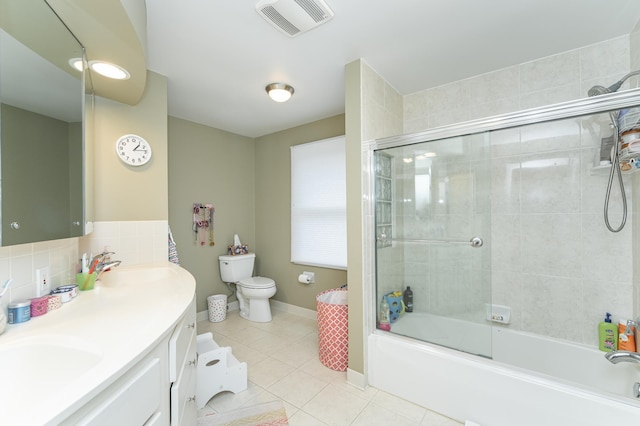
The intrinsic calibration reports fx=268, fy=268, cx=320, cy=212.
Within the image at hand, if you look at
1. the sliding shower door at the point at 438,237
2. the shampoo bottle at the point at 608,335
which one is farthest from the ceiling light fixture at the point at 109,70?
the shampoo bottle at the point at 608,335

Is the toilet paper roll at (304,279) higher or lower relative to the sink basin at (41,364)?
lower

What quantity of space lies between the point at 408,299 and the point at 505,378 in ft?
2.75

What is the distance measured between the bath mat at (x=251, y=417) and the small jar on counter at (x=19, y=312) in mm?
1109

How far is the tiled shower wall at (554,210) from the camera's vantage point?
1754 mm

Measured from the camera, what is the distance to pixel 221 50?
1840 mm

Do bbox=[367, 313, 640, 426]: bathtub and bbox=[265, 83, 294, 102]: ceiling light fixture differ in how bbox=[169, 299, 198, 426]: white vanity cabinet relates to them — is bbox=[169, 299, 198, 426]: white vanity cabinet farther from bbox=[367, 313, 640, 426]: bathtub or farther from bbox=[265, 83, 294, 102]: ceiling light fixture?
bbox=[265, 83, 294, 102]: ceiling light fixture

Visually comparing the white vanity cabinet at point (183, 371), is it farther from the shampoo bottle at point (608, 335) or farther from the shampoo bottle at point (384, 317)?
the shampoo bottle at point (608, 335)

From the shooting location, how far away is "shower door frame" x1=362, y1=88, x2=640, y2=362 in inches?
49.5

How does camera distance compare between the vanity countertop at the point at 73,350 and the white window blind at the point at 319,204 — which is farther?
the white window blind at the point at 319,204

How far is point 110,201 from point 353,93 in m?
1.92

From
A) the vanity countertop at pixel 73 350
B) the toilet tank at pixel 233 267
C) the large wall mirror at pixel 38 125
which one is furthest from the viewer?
the toilet tank at pixel 233 267

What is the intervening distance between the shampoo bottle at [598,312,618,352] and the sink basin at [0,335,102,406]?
103 inches

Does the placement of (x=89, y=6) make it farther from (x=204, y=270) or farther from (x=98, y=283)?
(x=204, y=270)

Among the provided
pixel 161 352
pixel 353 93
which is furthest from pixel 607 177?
pixel 161 352
